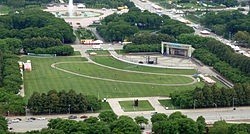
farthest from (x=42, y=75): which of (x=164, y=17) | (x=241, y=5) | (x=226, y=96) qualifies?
(x=241, y=5)

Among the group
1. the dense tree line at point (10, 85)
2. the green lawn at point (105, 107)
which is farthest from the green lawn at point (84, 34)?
the green lawn at point (105, 107)

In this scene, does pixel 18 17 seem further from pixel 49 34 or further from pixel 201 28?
pixel 201 28

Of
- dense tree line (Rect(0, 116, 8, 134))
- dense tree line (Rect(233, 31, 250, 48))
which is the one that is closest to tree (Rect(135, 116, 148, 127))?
dense tree line (Rect(0, 116, 8, 134))

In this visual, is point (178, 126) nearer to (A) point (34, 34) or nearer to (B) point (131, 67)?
(B) point (131, 67)

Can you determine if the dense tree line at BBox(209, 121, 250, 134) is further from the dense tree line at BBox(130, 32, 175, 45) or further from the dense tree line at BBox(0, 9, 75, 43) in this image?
the dense tree line at BBox(0, 9, 75, 43)

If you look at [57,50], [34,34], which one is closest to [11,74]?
[57,50]
